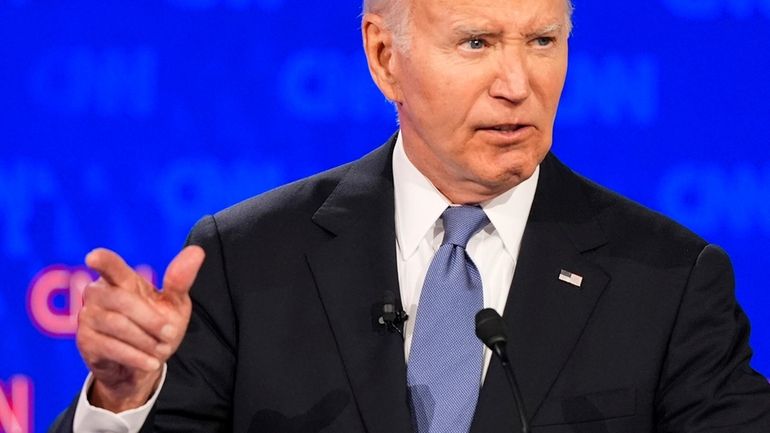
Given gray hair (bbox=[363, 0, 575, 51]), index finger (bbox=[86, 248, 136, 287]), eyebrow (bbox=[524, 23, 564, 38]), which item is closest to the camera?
index finger (bbox=[86, 248, 136, 287])

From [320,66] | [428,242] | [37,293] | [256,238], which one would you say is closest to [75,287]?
[37,293]

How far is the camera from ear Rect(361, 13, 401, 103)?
2.40m

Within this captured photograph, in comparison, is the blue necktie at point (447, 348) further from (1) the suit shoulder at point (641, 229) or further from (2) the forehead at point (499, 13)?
(2) the forehead at point (499, 13)

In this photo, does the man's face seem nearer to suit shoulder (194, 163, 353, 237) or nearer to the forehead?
the forehead

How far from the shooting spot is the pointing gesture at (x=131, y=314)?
1.75m

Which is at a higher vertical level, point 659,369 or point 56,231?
point 56,231

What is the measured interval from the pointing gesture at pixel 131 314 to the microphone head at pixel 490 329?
407 millimetres

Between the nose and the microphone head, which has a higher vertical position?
the nose

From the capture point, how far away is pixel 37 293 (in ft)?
11.1

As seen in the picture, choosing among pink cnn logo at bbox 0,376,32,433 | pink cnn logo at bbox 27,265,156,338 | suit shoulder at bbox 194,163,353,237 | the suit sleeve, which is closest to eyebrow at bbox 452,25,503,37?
suit shoulder at bbox 194,163,353,237

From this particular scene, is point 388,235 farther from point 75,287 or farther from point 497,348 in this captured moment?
point 75,287

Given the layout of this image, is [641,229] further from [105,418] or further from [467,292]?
[105,418]

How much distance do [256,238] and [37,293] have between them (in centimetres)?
126

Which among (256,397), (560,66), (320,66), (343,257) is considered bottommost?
(256,397)
